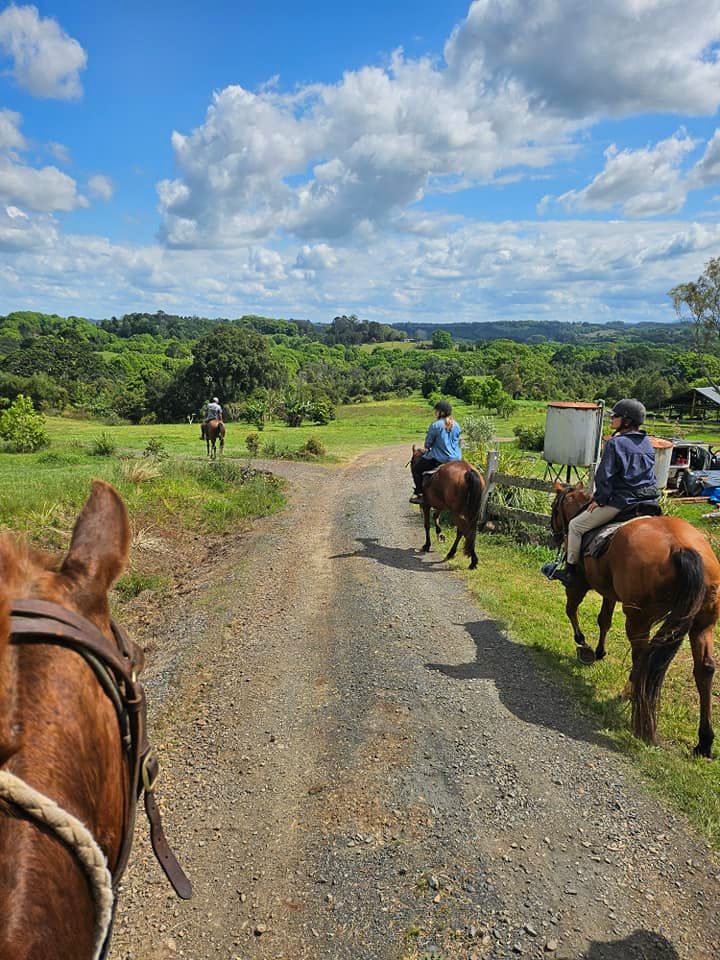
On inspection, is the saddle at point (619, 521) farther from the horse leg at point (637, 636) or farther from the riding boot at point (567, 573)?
the horse leg at point (637, 636)

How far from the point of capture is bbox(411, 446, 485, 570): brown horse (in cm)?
951

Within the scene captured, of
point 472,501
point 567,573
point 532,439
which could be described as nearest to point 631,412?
point 567,573

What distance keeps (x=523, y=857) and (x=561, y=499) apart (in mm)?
4717

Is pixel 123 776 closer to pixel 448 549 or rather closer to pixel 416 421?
pixel 448 549

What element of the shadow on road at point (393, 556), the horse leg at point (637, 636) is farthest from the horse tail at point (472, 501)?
the horse leg at point (637, 636)

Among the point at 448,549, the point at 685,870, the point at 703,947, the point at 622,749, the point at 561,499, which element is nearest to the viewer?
the point at 703,947

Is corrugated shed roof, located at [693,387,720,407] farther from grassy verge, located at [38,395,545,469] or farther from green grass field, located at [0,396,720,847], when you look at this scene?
green grass field, located at [0,396,720,847]

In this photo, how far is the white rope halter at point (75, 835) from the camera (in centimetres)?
108

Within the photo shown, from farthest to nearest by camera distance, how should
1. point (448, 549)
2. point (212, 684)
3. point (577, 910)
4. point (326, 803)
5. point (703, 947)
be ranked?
1. point (448, 549)
2. point (212, 684)
3. point (326, 803)
4. point (577, 910)
5. point (703, 947)

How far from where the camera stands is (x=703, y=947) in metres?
3.23

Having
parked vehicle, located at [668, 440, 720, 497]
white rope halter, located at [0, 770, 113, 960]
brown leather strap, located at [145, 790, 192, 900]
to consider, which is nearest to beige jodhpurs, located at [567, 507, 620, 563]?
brown leather strap, located at [145, 790, 192, 900]

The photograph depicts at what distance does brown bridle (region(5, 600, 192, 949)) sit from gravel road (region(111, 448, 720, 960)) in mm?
2201

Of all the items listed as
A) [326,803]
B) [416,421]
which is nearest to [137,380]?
[416,421]

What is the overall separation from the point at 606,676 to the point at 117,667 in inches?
233
